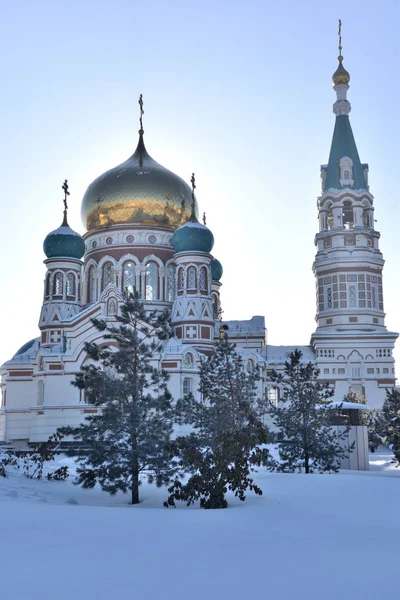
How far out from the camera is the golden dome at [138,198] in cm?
3869

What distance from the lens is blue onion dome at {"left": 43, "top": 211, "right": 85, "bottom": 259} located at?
36812 mm

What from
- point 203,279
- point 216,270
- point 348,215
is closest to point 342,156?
point 348,215

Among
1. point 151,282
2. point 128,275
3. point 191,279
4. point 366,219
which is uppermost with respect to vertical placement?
point 366,219

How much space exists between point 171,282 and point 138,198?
5.00 meters

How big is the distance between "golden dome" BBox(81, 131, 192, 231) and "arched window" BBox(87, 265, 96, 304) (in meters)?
2.53

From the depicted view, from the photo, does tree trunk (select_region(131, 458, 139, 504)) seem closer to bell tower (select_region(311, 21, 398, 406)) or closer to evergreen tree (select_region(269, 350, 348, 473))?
evergreen tree (select_region(269, 350, 348, 473))

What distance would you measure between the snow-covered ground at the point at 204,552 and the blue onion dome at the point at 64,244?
2570 centimetres

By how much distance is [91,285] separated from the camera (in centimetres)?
4006

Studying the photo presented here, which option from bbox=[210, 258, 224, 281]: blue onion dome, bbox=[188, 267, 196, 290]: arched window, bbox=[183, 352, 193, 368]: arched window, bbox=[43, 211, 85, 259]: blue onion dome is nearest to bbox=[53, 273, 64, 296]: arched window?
bbox=[43, 211, 85, 259]: blue onion dome

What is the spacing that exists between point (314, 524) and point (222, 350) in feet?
41.5

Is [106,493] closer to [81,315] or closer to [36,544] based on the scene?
[36,544]

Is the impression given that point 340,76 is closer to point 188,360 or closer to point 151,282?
point 151,282

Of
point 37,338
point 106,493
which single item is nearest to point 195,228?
point 37,338

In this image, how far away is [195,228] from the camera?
118 ft
